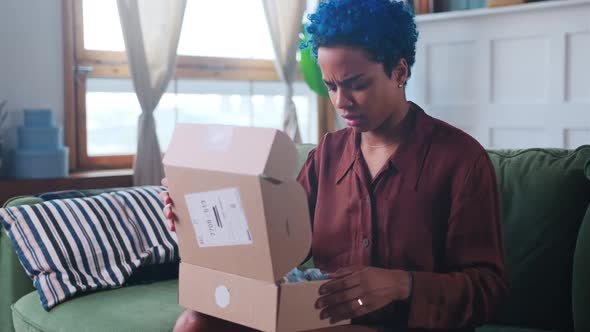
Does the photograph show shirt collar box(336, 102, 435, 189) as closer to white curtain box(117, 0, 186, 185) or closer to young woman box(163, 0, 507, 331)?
young woman box(163, 0, 507, 331)

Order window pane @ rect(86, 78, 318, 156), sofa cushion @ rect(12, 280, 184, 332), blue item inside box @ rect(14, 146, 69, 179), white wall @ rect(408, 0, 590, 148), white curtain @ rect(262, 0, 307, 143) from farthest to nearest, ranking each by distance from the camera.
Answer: white curtain @ rect(262, 0, 307, 143), white wall @ rect(408, 0, 590, 148), window pane @ rect(86, 78, 318, 156), blue item inside box @ rect(14, 146, 69, 179), sofa cushion @ rect(12, 280, 184, 332)

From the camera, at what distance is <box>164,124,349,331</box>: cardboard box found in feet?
4.09

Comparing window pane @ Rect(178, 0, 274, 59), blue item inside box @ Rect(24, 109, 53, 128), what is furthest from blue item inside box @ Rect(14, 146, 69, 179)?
window pane @ Rect(178, 0, 274, 59)

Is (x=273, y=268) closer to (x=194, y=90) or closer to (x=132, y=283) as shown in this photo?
(x=132, y=283)

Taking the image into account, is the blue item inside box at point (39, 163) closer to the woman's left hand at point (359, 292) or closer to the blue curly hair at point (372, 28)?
the blue curly hair at point (372, 28)

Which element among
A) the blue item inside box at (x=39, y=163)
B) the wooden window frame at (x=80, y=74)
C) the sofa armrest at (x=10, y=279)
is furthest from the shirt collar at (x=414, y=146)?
the wooden window frame at (x=80, y=74)

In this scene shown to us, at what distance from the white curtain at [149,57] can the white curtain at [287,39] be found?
624 mm

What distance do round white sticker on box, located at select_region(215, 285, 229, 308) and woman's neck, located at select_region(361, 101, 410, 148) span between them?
1.31 ft

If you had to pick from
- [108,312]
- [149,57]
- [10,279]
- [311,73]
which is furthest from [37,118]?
[311,73]

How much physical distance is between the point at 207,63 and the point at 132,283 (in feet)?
6.10

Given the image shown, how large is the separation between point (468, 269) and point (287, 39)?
2916 mm

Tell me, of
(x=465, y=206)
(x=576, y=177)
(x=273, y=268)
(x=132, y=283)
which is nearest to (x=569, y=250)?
(x=576, y=177)

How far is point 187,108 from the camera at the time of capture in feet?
13.0

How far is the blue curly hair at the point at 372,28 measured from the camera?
1.36 m
